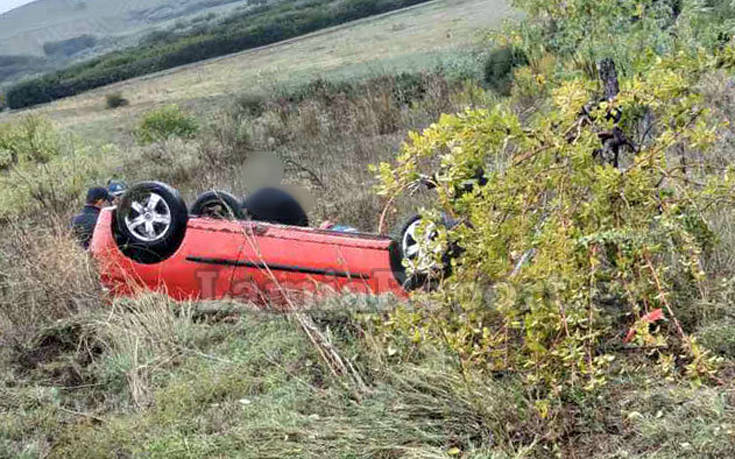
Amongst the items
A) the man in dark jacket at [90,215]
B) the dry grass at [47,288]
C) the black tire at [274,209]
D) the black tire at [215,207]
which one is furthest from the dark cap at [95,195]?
the black tire at [274,209]

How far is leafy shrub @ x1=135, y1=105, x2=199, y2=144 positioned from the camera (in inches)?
964

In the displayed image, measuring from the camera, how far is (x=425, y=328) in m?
3.74

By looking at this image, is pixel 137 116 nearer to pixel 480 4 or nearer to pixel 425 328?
pixel 480 4

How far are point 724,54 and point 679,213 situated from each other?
78cm

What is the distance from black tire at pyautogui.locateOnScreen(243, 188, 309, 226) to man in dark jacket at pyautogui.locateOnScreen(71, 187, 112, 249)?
165 centimetres

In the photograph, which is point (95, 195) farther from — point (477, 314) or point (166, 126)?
point (166, 126)

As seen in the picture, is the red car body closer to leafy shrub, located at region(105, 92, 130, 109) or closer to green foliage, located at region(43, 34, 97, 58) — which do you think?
leafy shrub, located at region(105, 92, 130, 109)

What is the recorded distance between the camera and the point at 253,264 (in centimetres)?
626

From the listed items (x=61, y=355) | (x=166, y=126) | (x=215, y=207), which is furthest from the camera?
(x=166, y=126)

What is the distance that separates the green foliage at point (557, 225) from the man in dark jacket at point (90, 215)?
470 centimetres

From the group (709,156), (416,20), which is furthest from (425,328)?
(416,20)

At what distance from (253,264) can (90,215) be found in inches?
117

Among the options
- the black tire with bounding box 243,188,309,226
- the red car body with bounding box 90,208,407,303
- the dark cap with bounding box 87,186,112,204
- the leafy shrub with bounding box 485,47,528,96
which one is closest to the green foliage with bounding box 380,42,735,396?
the red car body with bounding box 90,208,407,303

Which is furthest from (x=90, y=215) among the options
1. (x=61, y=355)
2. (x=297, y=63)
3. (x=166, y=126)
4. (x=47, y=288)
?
(x=297, y=63)
